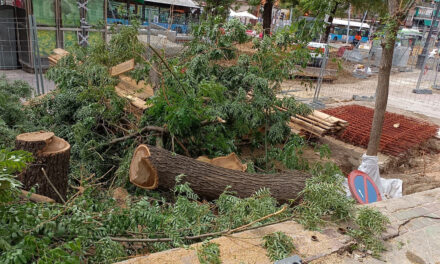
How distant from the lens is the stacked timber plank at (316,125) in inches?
290

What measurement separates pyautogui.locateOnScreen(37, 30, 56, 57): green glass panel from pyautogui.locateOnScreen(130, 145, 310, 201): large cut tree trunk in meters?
8.88

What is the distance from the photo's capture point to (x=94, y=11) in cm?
1184

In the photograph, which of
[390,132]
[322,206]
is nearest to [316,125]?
[390,132]

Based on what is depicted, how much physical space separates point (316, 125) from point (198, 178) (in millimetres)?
4254

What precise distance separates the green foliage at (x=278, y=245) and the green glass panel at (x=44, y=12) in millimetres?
10920

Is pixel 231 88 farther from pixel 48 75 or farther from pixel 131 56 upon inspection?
pixel 48 75

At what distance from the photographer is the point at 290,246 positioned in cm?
278

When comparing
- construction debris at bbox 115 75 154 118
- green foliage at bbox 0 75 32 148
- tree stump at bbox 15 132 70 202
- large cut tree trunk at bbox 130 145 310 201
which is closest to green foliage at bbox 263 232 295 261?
large cut tree trunk at bbox 130 145 310 201

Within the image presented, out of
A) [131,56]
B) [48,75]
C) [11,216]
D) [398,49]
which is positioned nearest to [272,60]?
[131,56]

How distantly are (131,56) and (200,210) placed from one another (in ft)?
14.0

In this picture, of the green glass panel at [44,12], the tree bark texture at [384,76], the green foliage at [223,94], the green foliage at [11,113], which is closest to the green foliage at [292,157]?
the green foliage at [223,94]

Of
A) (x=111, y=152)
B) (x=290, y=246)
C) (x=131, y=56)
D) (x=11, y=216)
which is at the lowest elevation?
(x=111, y=152)

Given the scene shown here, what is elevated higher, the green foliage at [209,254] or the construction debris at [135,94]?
the construction debris at [135,94]

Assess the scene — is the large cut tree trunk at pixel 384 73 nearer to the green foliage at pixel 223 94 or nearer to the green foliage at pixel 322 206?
the green foliage at pixel 223 94
